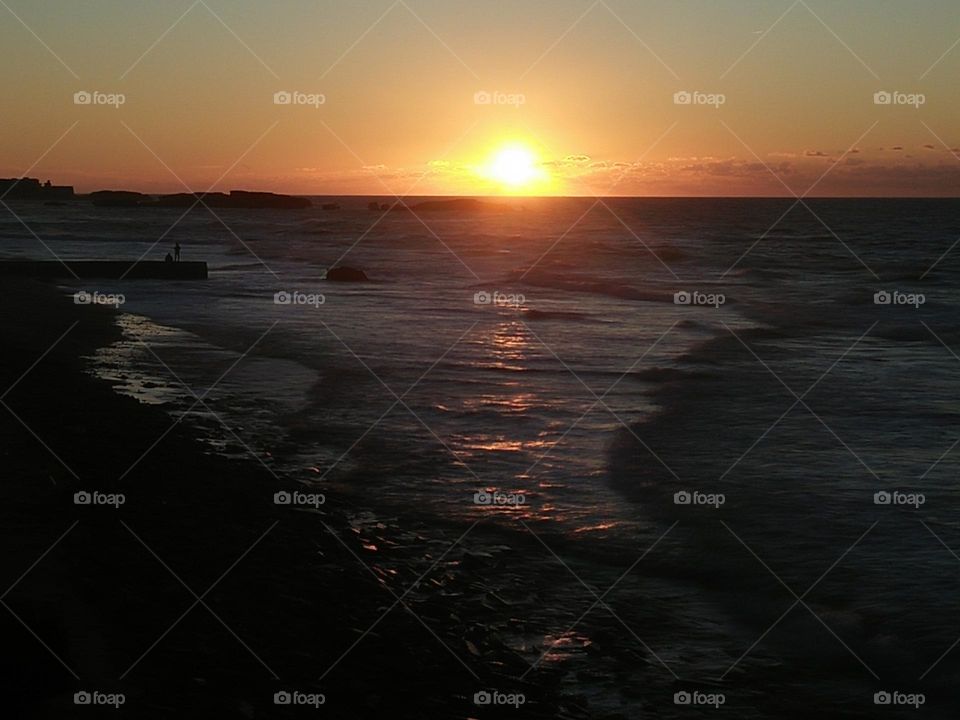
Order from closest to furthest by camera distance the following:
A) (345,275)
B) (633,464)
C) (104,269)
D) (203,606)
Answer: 1. (203,606)
2. (633,464)
3. (104,269)
4. (345,275)

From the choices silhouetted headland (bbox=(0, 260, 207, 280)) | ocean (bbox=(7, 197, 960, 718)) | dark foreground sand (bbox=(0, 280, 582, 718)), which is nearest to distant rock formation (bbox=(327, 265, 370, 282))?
silhouetted headland (bbox=(0, 260, 207, 280))

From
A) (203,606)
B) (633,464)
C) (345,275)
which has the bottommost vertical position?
(203,606)

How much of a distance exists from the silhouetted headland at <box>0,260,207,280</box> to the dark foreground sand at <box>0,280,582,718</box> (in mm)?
32314

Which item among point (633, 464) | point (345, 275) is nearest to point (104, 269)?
point (345, 275)

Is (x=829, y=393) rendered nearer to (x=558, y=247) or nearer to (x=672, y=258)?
(x=672, y=258)

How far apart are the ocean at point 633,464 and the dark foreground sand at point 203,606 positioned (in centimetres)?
47

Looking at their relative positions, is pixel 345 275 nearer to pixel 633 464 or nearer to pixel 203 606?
pixel 633 464

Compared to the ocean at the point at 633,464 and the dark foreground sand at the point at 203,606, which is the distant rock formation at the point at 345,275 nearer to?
the ocean at the point at 633,464

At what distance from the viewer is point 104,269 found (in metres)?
47.2

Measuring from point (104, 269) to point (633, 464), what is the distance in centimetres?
3701

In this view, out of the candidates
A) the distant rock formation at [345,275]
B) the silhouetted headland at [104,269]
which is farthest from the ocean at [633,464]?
the distant rock formation at [345,275]

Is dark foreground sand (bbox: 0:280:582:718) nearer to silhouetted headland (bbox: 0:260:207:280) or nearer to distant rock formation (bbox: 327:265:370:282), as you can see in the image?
silhouetted headland (bbox: 0:260:207:280)

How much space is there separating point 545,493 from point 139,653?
7054 millimetres

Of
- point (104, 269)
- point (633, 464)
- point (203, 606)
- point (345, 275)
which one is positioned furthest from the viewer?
point (345, 275)
